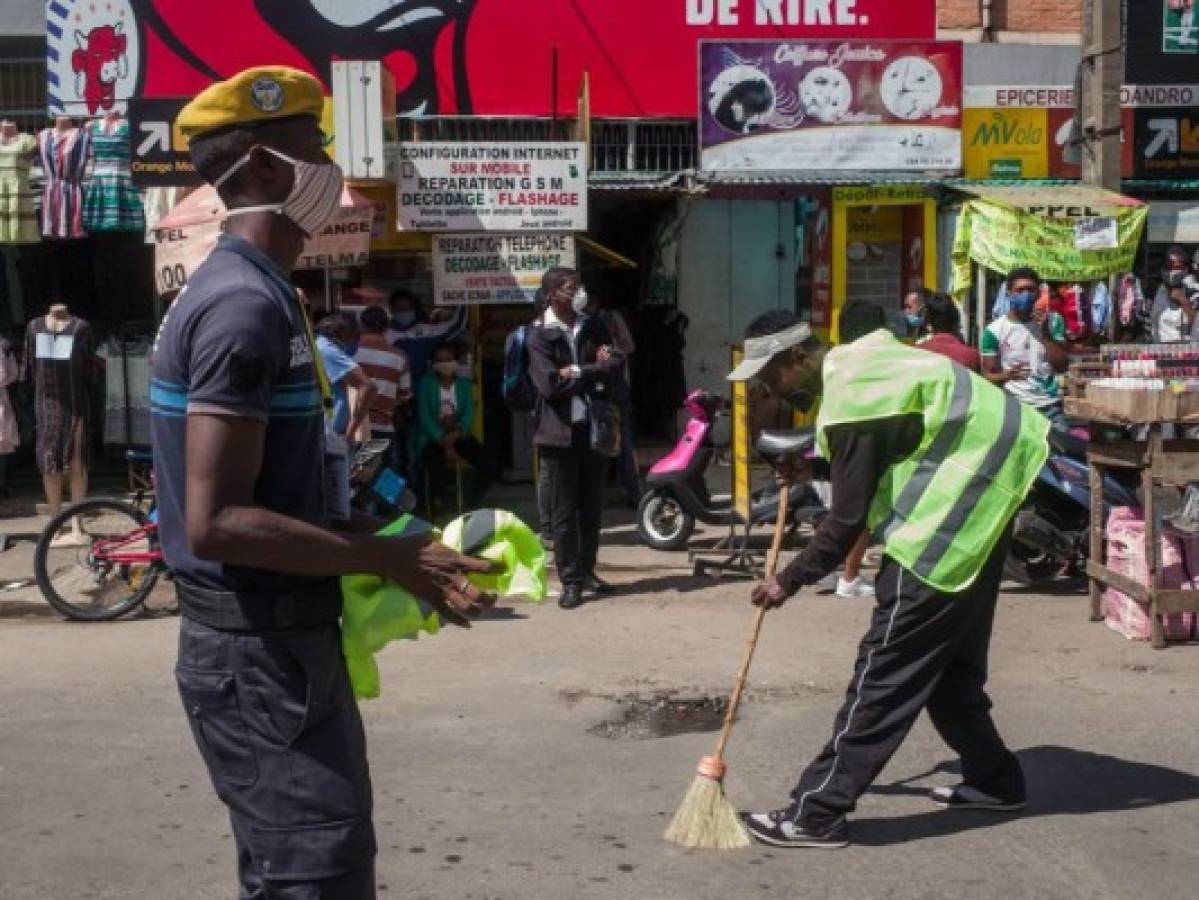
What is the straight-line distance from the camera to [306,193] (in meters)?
3.06

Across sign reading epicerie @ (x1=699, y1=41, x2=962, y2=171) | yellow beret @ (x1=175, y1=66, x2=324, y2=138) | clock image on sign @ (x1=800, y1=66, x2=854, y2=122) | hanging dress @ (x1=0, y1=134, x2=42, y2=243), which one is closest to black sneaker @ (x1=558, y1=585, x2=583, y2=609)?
sign reading epicerie @ (x1=699, y1=41, x2=962, y2=171)

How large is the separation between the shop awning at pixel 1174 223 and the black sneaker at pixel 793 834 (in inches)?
430

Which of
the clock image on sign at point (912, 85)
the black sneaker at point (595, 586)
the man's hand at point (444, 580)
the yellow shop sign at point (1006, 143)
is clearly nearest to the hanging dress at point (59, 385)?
the black sneaker at point (595, 586)

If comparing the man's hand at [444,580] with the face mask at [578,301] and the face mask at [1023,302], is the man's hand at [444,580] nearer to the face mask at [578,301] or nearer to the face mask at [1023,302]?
the face mask at [578,301]

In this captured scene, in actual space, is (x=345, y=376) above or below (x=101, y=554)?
above

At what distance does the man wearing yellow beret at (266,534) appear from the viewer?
2.76m

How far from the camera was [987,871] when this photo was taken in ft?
16.4

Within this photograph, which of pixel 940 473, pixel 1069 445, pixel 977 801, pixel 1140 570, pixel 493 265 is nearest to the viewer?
pixel 940 473

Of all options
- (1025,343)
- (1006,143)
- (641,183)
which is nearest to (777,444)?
(1025,343)

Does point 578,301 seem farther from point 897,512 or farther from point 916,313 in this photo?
point 897,512

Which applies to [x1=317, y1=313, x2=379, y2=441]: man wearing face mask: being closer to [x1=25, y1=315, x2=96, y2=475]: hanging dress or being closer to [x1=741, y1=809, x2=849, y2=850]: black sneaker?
[x1=25, y1=315, x2=96, y2=475]: hanging dress

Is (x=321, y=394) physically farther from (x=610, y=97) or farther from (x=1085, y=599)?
(x=610, y=97)

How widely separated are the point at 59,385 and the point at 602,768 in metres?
6.62

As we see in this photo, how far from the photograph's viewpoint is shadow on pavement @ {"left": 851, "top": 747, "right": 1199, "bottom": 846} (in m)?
5.39
